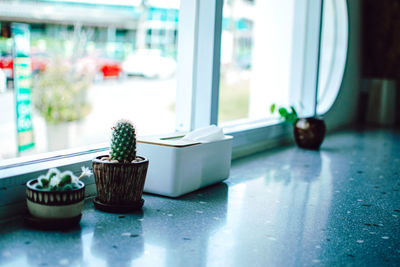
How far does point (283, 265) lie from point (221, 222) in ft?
1.52

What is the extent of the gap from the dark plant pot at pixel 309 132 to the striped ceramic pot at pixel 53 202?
239 cm

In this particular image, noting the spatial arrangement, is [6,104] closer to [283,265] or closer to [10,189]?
[10,189]

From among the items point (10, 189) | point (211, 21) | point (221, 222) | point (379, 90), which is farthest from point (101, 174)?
point (379, 90)

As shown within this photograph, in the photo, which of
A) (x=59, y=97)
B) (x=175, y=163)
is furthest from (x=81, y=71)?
(x=175, y=163)

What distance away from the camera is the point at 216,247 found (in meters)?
1.69


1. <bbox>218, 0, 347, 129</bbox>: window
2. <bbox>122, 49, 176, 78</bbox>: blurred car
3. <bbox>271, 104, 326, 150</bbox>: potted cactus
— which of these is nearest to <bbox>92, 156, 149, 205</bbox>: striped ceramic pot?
<bbox>218, 0, 347, 129</bbox>: window

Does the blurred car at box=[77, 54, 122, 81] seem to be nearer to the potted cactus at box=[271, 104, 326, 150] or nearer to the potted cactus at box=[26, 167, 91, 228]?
the potted cactus at box=[271, 104, 326, 150]

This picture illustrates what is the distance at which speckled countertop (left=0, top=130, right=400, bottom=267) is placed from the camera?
1578mm

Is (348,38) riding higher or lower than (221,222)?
higher

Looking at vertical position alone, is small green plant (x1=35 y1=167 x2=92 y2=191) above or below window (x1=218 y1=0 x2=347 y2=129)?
below

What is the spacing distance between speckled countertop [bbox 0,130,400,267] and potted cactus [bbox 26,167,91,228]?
0.19 feet

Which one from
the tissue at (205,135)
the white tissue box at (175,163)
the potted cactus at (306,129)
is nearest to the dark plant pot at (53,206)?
the white tissue box at (175,163)

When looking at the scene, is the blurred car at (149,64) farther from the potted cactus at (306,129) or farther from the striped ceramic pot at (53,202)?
the striped ceramic pot at (53,202)

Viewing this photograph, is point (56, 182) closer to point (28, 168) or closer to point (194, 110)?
point (28, 168)
